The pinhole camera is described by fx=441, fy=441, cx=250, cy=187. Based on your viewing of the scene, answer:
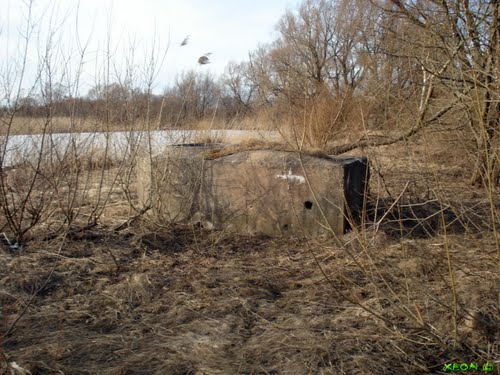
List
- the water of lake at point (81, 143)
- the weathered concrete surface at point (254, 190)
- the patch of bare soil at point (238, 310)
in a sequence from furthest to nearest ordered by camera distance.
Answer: the weathered concrete surface at point (254, 190), the water of lake at point (81, 143), the patch of bare soil at point (238, 310)

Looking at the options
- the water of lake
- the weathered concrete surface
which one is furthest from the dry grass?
the water of lake

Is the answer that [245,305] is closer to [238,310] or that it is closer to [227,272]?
[238,310]

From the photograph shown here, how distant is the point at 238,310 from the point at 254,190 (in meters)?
1.92

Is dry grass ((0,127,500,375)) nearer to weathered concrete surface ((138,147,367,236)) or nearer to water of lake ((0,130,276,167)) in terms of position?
weathered concrete surface ((138,147,367,236))

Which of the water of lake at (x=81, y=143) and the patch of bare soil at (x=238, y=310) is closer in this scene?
the patch of bare soil at (x=238, y=310)

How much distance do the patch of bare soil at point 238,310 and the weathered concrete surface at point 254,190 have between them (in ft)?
1.25

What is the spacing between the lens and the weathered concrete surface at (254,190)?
14.6ft

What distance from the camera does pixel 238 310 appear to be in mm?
2965

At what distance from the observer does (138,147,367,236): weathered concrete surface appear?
14.6 ft

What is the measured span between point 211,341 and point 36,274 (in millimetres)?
1784

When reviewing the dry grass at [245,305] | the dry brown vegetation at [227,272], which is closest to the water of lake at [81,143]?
the dry brown vegetation at [227,272]

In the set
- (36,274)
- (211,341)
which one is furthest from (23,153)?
(211,341)

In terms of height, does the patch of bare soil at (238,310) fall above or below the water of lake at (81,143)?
below

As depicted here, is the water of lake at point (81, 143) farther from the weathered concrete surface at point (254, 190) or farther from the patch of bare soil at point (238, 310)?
the patch of bare soil at point (238, 310)
